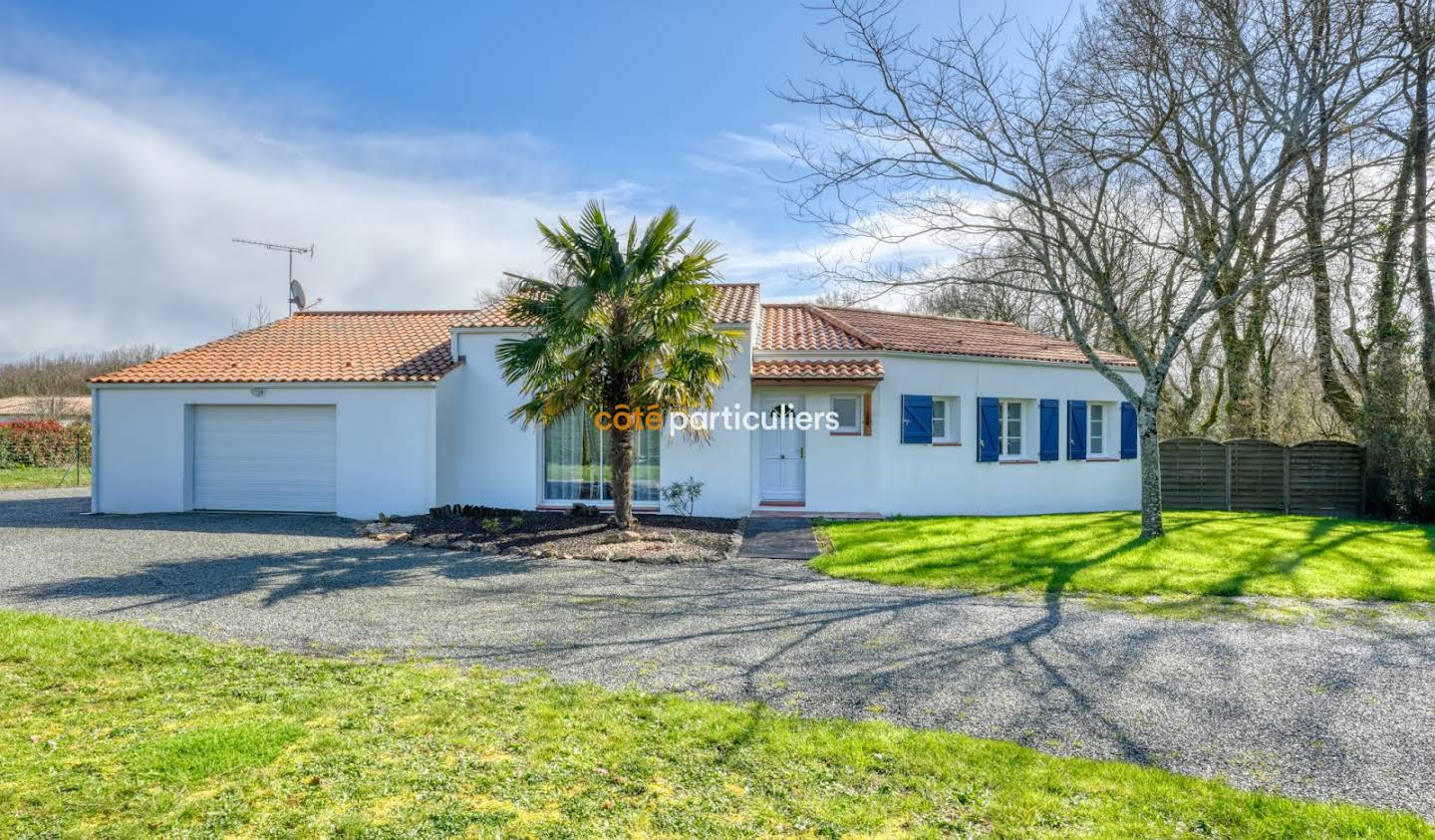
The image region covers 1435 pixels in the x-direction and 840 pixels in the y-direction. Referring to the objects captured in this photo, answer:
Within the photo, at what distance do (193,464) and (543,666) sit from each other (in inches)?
517

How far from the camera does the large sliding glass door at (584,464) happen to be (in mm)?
14852

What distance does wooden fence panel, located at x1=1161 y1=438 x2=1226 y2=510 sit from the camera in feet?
59.0

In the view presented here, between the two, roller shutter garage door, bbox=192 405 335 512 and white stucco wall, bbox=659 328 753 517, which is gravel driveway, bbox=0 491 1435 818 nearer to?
white stucco wall, bbox=659 328 753 517

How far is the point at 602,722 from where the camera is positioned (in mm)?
4547

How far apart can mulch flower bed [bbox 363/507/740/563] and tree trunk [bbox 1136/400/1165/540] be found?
22.2 feet

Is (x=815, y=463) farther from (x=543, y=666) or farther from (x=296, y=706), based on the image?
(x=296, y=706)

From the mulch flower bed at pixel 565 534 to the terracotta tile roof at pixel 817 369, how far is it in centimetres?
304

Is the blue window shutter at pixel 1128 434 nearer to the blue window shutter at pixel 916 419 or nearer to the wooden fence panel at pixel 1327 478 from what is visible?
the wooden fence panel at pixel 1327 478

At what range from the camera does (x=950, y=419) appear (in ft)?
51.6

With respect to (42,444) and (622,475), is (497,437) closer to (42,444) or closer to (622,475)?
(622,475)

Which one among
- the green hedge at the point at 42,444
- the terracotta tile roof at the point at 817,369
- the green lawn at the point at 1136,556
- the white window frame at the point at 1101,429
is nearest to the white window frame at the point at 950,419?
the green lawn at the point at 1136,556

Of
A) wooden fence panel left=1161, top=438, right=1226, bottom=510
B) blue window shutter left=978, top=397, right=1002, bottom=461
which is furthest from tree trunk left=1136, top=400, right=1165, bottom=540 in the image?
wooden fence panel left=1161, top=438, right=1226, bottom=510

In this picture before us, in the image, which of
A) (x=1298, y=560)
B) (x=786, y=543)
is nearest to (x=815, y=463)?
(x=786, y=543)

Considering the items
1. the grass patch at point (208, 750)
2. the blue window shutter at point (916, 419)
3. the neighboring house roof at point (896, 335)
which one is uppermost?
the neighboring house roof at point (896, 335)
